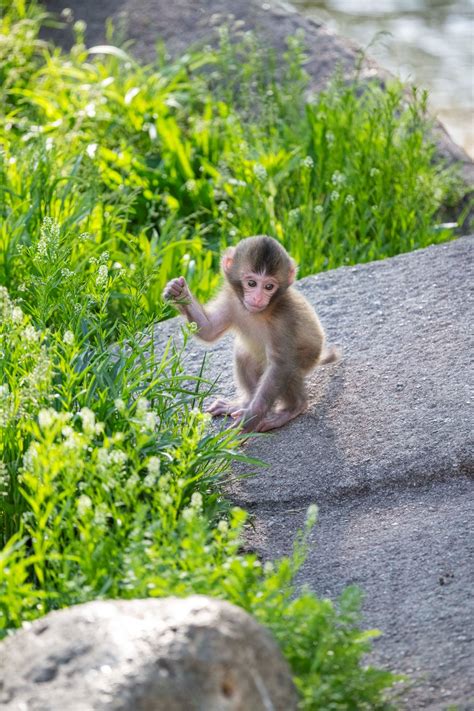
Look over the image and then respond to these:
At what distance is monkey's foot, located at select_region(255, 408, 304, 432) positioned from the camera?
527 cm

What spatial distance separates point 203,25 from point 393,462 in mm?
6423

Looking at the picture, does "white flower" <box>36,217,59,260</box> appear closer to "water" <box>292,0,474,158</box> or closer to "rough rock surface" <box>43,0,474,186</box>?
"rough rock surface" <box>43,0,474,186</box>

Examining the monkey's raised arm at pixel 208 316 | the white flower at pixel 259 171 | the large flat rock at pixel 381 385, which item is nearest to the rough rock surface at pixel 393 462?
the large flat rock at pixel 381 385

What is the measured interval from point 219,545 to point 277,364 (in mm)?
1814

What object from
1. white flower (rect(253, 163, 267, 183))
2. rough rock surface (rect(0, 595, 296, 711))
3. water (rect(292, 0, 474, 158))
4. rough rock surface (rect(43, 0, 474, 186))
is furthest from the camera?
water (rect(292, 0, 474, 158))

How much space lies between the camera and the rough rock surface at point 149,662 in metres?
2.74

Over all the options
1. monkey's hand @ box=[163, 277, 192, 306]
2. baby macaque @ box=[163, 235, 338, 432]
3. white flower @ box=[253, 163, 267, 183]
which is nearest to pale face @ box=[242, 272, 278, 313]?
baby macaque @ box=[163, 235, 338, 432]

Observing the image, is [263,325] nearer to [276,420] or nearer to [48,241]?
[276,420]

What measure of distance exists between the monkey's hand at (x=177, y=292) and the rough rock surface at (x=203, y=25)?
4.63 metres

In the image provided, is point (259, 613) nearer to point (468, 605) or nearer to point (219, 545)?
point (219, 545)

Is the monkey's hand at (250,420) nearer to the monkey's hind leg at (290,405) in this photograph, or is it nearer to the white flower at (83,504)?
the monkey's hind leg at (290,405)

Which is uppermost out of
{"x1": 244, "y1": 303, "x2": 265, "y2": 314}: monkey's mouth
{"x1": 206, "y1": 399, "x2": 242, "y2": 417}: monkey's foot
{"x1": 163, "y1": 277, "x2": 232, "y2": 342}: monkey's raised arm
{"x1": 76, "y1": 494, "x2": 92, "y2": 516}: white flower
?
{"x1": 76, "y1": 494, "x2": 92, "y2": 516}: white flower

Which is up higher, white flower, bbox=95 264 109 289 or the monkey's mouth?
white flower, bbox=95 264 109 289

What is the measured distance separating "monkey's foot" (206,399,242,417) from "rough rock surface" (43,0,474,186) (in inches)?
180
